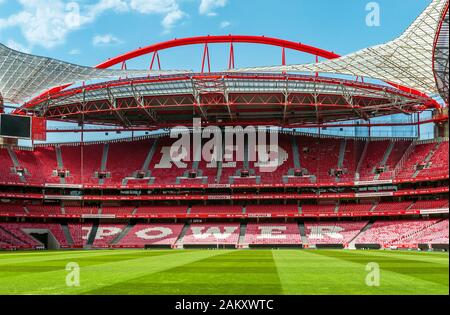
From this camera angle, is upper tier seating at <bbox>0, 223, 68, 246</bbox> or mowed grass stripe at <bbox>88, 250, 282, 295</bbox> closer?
mowed grass stripe at <bbox>88, 250, 282, 295</bbox>

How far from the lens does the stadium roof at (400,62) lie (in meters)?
45.7

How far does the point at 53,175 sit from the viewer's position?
75.3 m

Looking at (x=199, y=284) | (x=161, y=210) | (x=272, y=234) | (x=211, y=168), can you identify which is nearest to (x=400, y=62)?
(x=272, y=234)

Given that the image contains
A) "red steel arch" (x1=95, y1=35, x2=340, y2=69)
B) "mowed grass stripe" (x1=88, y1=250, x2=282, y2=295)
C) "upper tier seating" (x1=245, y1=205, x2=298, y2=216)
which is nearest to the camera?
"mowed grass stripe" (x1=88, y1=250, x2=282, y2=295)

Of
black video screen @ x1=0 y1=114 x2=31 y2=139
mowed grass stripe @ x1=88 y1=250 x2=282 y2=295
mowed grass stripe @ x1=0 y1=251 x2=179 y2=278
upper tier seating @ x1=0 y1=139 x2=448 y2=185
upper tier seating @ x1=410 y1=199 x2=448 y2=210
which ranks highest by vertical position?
black video screen @ x1=0 y1=114 x2=31 y2=139

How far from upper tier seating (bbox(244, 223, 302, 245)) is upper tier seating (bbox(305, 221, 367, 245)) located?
174cm

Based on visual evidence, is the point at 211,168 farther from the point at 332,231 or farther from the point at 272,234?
the point at 332,231

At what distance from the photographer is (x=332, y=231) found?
65938mm

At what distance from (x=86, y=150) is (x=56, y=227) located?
55.1 ft

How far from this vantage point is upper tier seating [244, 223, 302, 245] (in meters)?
64.4

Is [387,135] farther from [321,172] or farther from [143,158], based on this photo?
[143,158]

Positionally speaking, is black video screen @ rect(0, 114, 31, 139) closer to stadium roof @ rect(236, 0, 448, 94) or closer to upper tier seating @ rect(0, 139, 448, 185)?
upper tier seating @ rect(0, 139, 448, 185)

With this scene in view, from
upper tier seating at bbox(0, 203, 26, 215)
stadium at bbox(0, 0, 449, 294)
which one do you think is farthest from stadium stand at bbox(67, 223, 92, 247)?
upper tier seating at bbox(0, 203, 26, 215)
